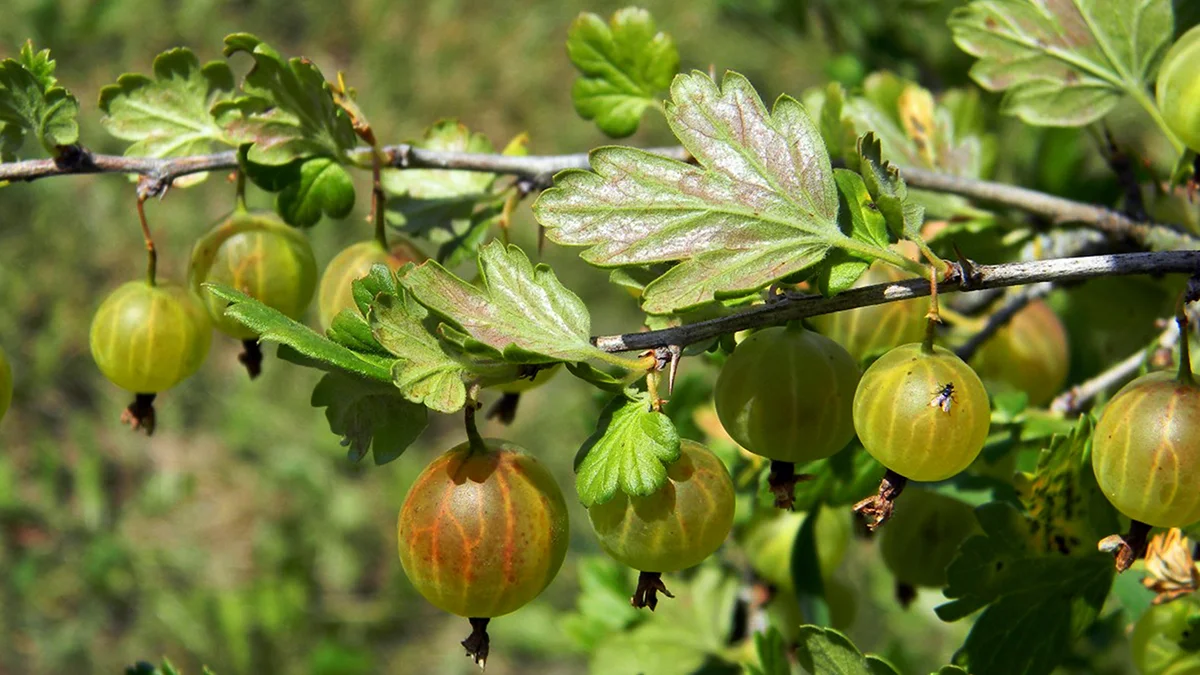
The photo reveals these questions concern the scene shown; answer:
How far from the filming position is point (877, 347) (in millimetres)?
1406

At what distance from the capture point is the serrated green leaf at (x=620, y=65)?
1489mm

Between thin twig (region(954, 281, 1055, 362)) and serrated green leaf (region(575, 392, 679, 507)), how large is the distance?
678mm

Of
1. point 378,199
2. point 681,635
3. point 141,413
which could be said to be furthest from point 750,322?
point 681,635

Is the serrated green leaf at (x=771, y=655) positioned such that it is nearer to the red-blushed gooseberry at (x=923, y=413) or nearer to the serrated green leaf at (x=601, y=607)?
the red-blushed gooseberry at (x=923, y=413)

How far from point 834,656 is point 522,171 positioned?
65 centimetres

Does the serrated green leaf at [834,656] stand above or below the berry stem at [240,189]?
below

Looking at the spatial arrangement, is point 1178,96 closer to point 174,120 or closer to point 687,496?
point 687,496

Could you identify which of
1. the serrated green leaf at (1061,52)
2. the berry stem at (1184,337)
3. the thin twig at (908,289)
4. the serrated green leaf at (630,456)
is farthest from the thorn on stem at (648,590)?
the serrated green leaf at (1061,52)

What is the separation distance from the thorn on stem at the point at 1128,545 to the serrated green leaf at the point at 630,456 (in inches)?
16.1

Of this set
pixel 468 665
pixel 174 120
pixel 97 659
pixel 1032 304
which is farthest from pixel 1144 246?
pixel 97 659

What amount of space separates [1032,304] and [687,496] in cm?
84

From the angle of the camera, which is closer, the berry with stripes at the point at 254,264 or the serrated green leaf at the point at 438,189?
the berry with stripes at the point at 254,264

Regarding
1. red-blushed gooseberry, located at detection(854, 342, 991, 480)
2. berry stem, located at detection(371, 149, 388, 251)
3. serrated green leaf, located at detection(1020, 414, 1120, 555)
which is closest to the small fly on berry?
red-blushed gooseberry, located at detection(854, 342, 991, 480)

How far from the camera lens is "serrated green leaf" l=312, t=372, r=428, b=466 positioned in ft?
3.36
